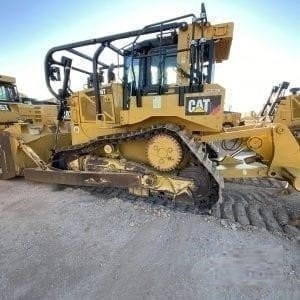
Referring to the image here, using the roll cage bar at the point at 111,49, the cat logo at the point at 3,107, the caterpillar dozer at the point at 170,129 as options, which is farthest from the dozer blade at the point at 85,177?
the cat logo at the point at 3,107

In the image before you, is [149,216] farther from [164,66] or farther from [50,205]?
[164,66]

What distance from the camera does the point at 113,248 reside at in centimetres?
382

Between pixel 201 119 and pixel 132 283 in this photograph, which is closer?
pixel 132 283

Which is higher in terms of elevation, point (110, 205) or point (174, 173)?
point (174, 173)

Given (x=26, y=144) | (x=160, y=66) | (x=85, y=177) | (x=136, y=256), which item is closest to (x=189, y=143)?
(x=160, y=66)

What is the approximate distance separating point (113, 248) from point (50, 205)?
200 cm

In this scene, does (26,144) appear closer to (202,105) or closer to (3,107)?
(202,105)

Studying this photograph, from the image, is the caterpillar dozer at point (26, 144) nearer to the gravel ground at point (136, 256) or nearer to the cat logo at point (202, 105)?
the gravel ground at point (136, 256)

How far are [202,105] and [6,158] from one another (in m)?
4.53

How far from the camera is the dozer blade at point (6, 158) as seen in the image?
6438 mm

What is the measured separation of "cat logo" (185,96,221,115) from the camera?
4672 millimetres

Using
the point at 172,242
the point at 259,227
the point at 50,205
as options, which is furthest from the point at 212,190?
the point at 50,205

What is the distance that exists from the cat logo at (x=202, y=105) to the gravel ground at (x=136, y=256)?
167 cm

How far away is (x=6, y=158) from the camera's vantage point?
6.56m
